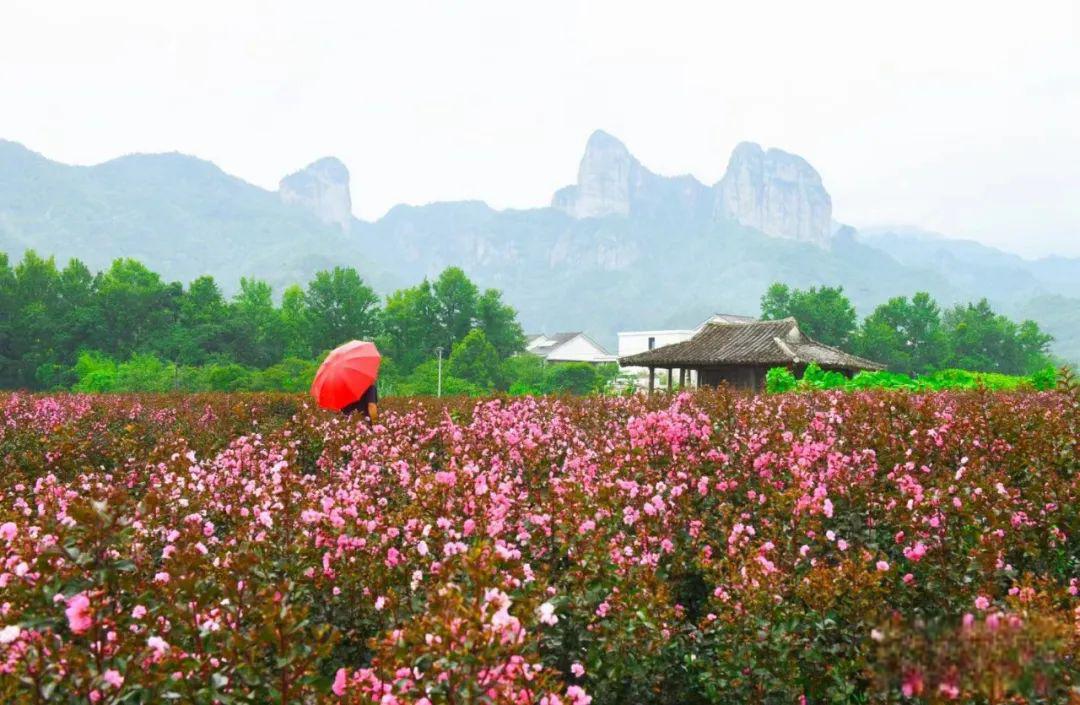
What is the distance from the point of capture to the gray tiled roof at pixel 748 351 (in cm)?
3125

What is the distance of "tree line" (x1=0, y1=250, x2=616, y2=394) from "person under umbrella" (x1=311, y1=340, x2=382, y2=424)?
3869 centimetres

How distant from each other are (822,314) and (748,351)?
4346 cm

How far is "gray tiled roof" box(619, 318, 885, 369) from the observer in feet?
103

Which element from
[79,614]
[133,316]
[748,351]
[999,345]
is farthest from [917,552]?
[999,345]

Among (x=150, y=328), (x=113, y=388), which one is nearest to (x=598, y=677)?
(x=113, y=388)

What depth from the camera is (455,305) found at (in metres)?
70.9

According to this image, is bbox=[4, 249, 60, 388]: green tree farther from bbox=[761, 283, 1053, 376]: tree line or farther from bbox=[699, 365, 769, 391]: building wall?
bbox=[761, 283, 1053, 376]: tree line

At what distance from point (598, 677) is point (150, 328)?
202ft

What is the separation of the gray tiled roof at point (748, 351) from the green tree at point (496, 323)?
35011mm

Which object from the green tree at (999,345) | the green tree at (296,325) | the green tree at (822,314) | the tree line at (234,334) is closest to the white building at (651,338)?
the green tree at (822,314)

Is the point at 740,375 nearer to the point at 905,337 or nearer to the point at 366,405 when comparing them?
the point at 366,405

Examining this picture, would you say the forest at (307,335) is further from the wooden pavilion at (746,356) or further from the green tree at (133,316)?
the wooden pavilion at (746,356)

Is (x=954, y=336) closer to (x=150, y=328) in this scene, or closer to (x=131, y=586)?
(x=150, y=328)

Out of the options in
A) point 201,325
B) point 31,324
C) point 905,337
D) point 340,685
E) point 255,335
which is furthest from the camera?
point 905,337
